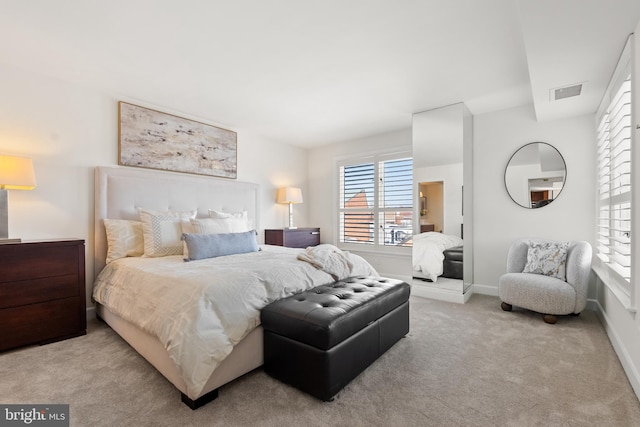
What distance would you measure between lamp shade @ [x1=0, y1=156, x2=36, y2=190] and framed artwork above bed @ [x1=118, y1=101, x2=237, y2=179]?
85 centimetres

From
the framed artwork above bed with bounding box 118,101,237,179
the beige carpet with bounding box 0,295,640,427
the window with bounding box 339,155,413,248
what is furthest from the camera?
the window with bounding box 339,155,413,248

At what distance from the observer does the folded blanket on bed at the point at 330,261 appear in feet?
8.38

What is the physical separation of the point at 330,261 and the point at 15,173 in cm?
263

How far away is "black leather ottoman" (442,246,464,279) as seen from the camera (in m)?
3.73

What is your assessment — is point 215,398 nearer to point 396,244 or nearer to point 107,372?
point 107,372

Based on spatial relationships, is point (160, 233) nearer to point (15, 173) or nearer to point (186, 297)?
point (15, 173)

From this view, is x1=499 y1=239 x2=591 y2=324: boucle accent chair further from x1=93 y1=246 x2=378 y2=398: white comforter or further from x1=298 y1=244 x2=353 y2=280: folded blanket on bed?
x1=93 y1=246 x2=378 y2=398: white comforter


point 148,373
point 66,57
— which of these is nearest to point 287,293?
point 148,373

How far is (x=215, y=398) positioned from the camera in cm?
173

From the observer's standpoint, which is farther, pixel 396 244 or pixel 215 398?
pixel 396 244

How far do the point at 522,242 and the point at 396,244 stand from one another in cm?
170

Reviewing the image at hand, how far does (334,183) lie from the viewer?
17.8ft

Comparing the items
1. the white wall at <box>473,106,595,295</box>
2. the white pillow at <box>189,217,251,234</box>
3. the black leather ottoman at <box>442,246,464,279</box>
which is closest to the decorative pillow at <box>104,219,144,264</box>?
the white pillow at <box>189,217,251,234</box>

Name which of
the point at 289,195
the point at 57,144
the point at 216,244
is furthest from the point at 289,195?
the point at 57,144
